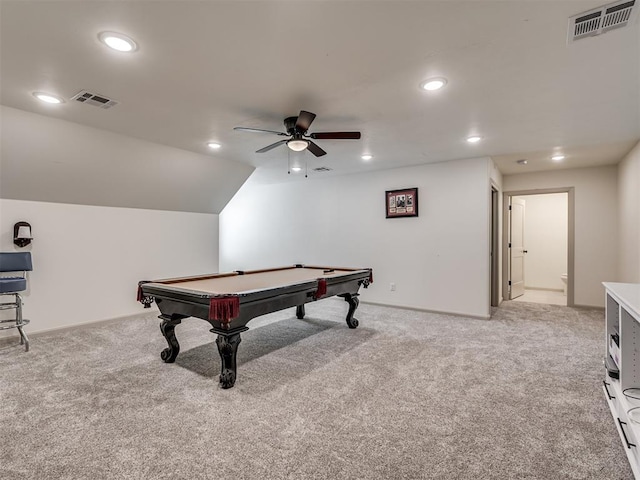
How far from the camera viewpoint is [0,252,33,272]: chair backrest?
343cm

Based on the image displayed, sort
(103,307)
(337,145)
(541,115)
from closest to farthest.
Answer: (541,115) < (337,145) < (103,307)

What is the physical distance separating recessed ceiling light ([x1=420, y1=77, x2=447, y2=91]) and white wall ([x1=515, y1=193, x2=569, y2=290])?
6031 millimetres

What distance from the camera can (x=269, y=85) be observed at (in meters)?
2.50

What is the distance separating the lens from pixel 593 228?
5.25 meters

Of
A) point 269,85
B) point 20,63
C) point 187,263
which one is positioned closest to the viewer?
point 20,63

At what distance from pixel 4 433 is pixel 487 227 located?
5.18m

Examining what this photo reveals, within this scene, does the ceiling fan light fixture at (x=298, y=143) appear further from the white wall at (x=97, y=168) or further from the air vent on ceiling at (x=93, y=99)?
the white wall at (x=97, y=168)

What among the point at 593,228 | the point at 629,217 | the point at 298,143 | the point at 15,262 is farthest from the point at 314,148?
the point at 593,228

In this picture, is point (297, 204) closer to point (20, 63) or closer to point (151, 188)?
point (151, 188)

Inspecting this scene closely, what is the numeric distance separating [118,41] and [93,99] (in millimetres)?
1089

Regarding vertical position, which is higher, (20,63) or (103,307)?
(20,63)

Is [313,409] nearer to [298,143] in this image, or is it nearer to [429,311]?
[298,143]

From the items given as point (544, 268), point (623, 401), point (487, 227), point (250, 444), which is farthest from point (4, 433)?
point (544, 268)

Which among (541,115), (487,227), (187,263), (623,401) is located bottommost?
(623,401)
